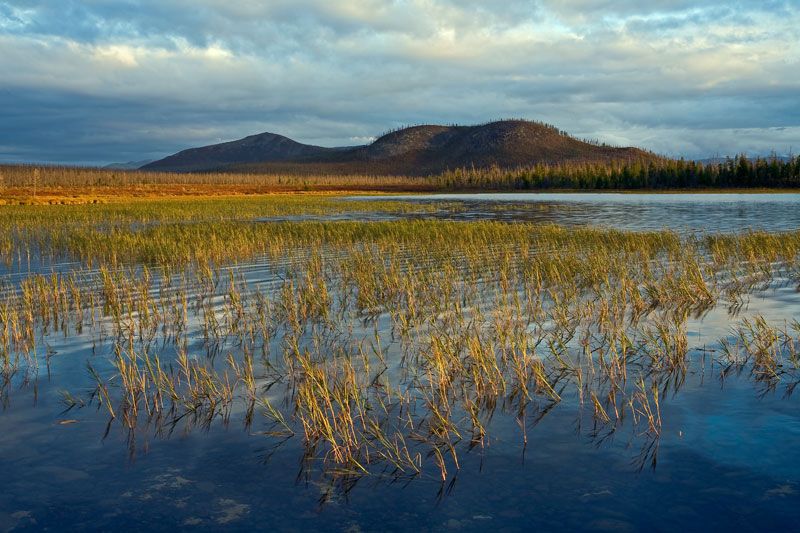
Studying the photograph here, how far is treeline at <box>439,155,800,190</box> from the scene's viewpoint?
7325 cm

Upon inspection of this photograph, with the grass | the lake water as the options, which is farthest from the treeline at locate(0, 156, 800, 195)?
the lake water

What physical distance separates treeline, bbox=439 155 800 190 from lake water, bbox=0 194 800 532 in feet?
258

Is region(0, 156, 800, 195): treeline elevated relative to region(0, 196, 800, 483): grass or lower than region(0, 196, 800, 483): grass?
elevated

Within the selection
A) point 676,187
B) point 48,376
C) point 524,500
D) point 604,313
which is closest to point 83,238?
point 48,376

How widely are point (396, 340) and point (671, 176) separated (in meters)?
81.7

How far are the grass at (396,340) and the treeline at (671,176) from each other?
2561 inches

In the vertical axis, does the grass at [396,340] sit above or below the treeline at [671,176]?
below

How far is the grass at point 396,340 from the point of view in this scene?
578cm

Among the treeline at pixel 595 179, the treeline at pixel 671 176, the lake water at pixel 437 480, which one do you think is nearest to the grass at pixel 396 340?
the lake water at pixel 437 480

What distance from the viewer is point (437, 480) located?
479cm

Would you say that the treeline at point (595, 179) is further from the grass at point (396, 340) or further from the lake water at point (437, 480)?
the lake water at point (437, 480)

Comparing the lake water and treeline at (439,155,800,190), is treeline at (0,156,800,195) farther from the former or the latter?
the lake water

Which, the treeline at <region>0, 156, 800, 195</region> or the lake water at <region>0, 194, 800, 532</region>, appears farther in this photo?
the treeline at <region>0, 156, 800, 195</region>

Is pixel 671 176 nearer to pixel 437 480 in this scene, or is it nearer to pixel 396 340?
pixel 396 340
